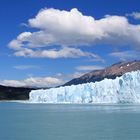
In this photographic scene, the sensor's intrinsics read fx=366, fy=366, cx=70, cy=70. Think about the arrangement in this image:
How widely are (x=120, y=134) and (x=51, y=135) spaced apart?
3526 millimetres

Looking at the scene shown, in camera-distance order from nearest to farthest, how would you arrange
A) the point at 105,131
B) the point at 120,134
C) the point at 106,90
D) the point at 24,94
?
the point at 120,134
the point at 105,131
the point at 106,90
the point at 24,94

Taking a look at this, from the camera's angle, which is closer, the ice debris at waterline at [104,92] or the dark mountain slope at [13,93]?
the ice debris at waterline at [104,92]

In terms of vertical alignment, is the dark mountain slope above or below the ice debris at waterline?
above

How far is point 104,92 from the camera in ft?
187

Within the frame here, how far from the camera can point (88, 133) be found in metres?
19.2

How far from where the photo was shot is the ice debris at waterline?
175 feet

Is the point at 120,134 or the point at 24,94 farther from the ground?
the point at 24,94

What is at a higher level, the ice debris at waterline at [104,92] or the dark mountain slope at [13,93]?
the dark mountain slope at [13,93]

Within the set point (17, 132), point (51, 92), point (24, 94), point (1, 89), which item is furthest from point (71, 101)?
point (1, 89)

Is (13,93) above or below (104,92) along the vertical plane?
above

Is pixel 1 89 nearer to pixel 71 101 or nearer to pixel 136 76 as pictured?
pixel 71 101

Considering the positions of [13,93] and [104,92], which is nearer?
[104,92]

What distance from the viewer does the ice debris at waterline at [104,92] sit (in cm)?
5344

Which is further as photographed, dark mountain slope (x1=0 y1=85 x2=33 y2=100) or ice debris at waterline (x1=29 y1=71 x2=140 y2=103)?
dark mountain slope (x1=0 y1=85 x2=33 y2=100)
